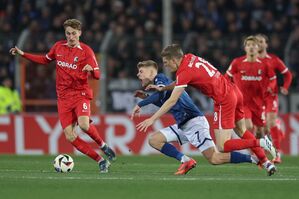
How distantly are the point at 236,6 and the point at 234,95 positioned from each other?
38.8ft

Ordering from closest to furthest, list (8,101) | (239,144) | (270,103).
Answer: (239,144), (270,103), (8,101)

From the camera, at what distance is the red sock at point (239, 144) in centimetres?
1238

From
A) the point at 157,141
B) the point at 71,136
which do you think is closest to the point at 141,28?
the point at 71,136

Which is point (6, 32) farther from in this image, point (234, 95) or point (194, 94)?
point (234, 95)

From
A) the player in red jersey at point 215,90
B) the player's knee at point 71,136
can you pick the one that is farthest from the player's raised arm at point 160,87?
the player's knee at point 71,136

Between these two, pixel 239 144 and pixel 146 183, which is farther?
pixel 239 144

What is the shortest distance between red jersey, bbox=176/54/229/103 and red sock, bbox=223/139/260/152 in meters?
0.54

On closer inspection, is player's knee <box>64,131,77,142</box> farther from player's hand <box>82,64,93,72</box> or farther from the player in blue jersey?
the player in blue jersey

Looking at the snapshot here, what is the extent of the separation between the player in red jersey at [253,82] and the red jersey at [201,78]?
3506 millimetres

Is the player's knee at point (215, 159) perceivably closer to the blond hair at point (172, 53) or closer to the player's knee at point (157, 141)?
the player's knee at point (157, 141)

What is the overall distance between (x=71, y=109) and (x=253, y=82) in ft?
12.2

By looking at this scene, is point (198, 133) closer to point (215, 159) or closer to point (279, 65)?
point (215, 159)

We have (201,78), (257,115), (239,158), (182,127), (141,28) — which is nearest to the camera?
(201,78)

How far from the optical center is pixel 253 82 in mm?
16391
